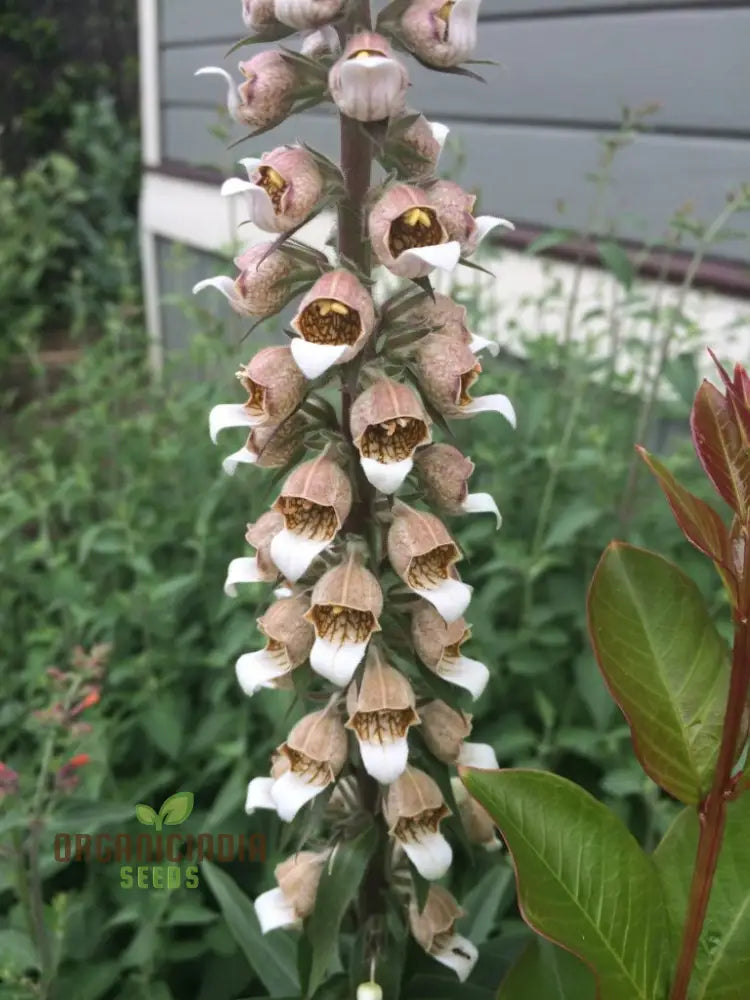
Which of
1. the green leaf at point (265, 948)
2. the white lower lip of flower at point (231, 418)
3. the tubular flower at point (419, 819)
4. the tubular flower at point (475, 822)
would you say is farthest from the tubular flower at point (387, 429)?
the green leaf at point (265, 948)

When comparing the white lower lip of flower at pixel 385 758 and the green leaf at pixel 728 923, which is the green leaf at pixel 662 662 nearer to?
the green leaf at pixel 728 923

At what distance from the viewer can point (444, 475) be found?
90 centimetres

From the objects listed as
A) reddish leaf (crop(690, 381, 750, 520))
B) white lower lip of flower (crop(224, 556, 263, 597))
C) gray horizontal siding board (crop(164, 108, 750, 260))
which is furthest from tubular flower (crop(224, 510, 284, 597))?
gray horizontal siding board (crop(164, 108, 750, 260))

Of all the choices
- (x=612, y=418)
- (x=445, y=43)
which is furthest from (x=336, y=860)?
(x=612, y=418)

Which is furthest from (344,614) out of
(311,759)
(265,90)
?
(265,90)

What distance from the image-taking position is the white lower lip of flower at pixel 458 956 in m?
1.00

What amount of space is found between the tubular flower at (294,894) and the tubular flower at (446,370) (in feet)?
1.62

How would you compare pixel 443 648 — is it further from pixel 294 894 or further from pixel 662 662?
pixel 294 894

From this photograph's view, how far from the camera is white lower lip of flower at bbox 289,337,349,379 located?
77cm

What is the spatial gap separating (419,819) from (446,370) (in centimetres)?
44

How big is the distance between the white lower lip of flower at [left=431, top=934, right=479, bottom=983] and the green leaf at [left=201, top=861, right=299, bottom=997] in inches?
9.6

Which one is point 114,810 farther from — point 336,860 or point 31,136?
point 31,136

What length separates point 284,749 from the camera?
93 centimetres

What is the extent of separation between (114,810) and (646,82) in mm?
2546
